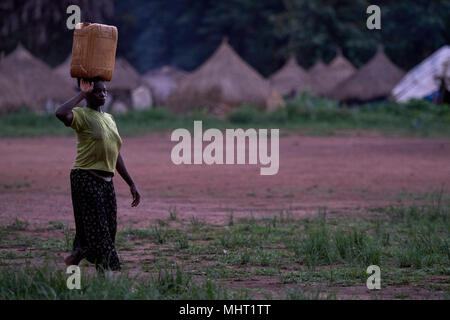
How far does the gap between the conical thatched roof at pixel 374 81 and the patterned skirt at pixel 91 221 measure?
92.2ft

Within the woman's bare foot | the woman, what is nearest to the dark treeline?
the woman

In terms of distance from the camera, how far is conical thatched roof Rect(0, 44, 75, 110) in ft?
88.4

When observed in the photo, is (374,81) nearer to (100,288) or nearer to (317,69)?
(317,69)

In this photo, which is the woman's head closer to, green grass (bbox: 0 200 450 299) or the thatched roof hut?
green grass (bbox: 0 200 450 299)

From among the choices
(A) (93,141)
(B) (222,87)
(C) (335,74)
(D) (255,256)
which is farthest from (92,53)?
(C) (335,74)

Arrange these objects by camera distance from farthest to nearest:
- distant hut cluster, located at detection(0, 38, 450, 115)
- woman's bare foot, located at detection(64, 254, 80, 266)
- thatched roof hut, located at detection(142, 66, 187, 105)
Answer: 1. thatched roof hut, located at detection(142, 66, 187, 105)
2. distant hut cluster, located at detection(0, 38, 450, 115)
3. woman's bare foot, located at detection(64, 254, 80, 266)

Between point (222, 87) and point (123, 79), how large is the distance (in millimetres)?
10677

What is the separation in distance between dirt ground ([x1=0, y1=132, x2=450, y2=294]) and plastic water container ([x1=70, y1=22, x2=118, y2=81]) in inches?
106

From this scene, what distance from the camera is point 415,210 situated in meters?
7.39

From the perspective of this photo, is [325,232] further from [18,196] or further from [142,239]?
[18,196]

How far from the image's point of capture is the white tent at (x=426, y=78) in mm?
26703

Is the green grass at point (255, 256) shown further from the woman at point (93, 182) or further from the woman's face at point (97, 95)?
the woman's face at point (97, 95)

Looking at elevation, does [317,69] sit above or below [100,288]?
above

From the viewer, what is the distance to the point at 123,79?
3566 cm
